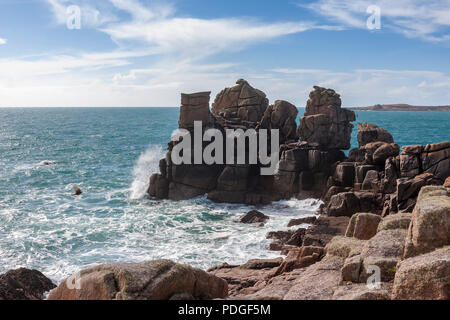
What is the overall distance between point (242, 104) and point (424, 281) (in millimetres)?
45335

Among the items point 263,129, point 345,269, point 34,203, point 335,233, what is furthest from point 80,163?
point 345,269

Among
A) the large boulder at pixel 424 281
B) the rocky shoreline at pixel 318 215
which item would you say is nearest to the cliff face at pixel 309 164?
the rocky shoreline at pixel 318 215

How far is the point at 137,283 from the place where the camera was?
35.5 ft

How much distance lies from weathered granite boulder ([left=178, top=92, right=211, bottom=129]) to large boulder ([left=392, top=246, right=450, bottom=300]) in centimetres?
3898

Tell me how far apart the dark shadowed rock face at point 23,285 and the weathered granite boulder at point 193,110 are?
28693 mm

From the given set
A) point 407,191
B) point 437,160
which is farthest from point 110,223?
point 437,160

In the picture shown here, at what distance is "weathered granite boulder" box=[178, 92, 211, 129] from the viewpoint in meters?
49.1

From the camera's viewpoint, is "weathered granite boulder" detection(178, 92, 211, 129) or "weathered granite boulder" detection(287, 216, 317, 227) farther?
"weathered granite boulder" detection(178, 92, 211, 129)

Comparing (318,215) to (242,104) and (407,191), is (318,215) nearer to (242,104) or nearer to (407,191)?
(407,191)

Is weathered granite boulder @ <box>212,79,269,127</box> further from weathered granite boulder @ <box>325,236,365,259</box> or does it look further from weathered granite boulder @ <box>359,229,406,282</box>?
weathered granite boulder @ <box>359,229,406,282</box>

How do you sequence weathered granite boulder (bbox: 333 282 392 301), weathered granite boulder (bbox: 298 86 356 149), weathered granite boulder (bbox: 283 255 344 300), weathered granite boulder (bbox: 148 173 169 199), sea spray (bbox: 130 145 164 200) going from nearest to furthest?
weathered granite boulder (bbox: 333 282 392 301) → weathered granite boulder (bbox: 283 255 344 300) → weathered granite boulder (bbox: 148 173 169 199) → weathered granite boulder (bbox: 298 86 356 149) → sea spray (bbox: 130 145 164 200)

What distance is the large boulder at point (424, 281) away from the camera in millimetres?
10789

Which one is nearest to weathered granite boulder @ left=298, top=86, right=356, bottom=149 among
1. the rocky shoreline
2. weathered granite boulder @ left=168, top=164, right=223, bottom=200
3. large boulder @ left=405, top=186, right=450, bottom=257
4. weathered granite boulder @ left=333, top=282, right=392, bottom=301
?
the rocky shoreline
